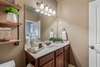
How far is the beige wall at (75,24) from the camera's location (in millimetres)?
3789

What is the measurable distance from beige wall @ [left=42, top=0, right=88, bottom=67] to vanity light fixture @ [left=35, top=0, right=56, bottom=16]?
0.15m

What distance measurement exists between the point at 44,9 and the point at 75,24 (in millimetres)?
1119

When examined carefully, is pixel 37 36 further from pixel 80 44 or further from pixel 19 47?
pixel 80 44

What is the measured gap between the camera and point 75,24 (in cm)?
394

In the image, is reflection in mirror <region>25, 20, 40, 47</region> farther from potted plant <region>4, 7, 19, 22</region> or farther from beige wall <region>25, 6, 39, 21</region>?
potted plant <region>4, 7, 19, 22</region>

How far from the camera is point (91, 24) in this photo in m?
3.24

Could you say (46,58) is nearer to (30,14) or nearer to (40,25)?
(30,14)

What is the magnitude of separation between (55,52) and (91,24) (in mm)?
1159

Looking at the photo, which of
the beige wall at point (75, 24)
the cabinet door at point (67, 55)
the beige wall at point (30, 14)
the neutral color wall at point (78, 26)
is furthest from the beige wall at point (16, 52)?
the neutral color wall at point (78, 26)

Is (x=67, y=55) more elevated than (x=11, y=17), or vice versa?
(x=11, y=17)

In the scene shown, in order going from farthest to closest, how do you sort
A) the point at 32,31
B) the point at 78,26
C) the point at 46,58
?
the point at 78,26, the point at 32,31, the point at 46,58

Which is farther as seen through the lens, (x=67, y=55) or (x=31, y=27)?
(x=67, y=55)

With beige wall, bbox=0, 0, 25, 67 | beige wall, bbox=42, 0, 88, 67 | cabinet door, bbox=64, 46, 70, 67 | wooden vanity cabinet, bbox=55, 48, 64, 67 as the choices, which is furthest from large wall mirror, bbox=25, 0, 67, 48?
wooden vanity cabinet, bbox=55, 48, 64, 67

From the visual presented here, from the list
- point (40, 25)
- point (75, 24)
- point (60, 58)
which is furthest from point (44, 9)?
point (60, 58)
